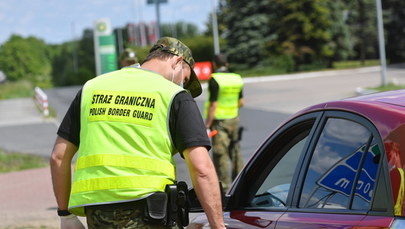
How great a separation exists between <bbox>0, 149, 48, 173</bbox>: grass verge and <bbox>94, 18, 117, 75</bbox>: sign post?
5.36m

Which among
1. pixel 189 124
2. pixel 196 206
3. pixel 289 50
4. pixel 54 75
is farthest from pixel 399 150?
pixel 54 75

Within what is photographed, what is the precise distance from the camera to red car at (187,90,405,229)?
2826 millimetres

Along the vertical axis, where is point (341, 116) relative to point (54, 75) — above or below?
above

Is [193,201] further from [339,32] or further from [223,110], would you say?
[339,32]

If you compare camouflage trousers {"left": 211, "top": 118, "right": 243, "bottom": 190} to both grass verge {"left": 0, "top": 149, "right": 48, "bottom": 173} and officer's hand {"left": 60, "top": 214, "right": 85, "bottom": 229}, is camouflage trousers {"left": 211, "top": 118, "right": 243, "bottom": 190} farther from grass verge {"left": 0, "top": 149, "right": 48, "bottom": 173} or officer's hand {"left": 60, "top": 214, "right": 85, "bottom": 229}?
grass verge {"left": 0, "top": 149, "right": 48, "bottom": 173}

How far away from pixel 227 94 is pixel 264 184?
5.91 meters

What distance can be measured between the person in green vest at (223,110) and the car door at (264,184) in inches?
226

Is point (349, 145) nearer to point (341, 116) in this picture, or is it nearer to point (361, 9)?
point (341, 116)

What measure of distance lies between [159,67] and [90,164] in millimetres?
533

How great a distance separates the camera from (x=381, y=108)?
300 cm

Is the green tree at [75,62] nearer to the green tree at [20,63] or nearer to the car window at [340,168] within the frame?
the green tree at [20,63]

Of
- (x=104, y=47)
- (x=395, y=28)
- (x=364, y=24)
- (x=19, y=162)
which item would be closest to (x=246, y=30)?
(x=364, y=24)

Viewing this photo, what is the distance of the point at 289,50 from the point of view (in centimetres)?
6022

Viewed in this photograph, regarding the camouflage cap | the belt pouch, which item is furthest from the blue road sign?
the camouflage cap
